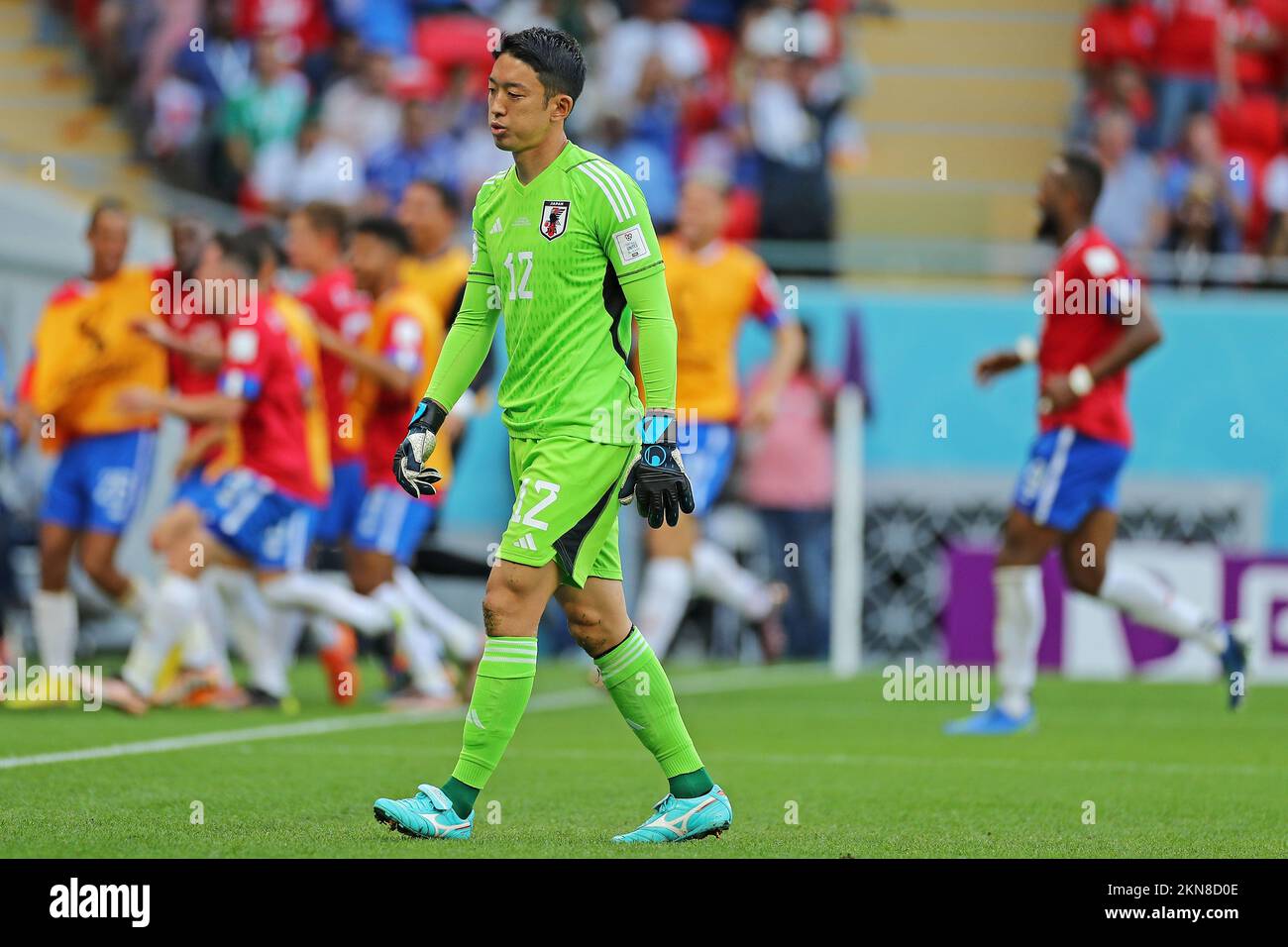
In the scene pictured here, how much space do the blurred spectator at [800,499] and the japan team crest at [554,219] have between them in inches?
363

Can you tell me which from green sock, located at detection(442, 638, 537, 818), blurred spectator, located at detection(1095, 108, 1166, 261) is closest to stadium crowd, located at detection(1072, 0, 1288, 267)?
blurred spectator, located at detection(1095, 108, 1166, 261)

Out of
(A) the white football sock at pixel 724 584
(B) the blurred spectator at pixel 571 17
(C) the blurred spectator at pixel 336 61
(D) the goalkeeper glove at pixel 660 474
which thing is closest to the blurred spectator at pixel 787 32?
(B) the blurred spectator at pixel 571 17

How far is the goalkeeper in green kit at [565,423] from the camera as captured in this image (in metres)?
5.57

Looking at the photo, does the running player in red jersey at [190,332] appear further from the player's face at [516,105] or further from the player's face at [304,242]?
the player's face at [516,105]

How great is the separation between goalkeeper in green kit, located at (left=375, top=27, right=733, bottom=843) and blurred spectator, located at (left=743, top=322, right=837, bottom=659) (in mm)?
9046

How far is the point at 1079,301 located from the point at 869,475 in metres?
6.15

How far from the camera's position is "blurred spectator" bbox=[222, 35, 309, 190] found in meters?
16.5

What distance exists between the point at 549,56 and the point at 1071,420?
169 inches

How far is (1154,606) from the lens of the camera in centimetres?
978

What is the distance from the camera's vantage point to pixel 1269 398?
50.3ft

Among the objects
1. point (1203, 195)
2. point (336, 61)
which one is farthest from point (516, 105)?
point (336, 61)
